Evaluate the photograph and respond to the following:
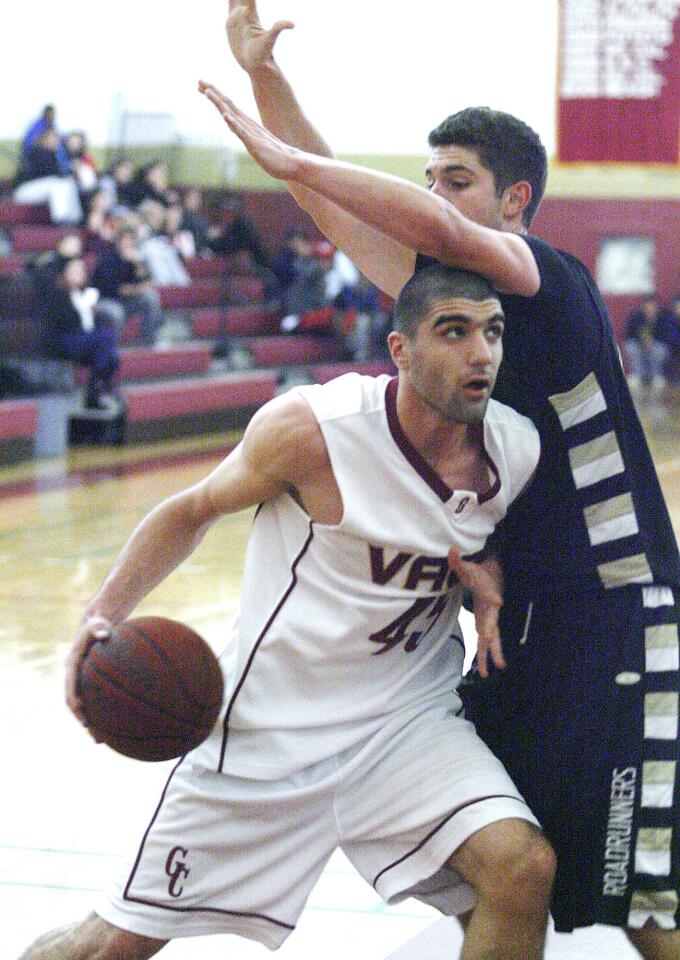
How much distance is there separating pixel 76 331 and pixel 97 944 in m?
10.0

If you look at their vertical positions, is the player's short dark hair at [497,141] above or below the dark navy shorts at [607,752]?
above

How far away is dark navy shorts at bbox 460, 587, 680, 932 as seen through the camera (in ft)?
9.41

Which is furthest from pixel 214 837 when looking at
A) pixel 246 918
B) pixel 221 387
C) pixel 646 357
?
pixel 646 357

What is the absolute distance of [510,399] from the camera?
2955 mm

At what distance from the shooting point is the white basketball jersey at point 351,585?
283 centimetres

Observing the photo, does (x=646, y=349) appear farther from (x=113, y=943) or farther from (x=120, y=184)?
(x=113, y=943)

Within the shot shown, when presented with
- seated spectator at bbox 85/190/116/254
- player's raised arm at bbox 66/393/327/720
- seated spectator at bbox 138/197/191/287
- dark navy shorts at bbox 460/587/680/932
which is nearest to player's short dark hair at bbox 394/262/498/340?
player's raised arm at bbox 66/393/327/720

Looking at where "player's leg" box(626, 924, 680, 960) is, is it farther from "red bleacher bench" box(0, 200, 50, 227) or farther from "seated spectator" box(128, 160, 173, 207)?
"seated spectator" box(128, 160, 173, 207)

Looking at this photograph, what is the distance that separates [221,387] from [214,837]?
11.2m

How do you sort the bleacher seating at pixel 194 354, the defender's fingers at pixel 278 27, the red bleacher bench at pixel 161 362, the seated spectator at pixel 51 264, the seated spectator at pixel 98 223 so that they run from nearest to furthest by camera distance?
the defender's fingers at pixel 278 27 < the seated spectator at pixel 51 264 < the bleacher seating at pixel 194 354 < the red bleacher bench at pixel 161 362 < the seated spectator at pixel 98 223

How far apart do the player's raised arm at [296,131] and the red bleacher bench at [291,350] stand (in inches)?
488

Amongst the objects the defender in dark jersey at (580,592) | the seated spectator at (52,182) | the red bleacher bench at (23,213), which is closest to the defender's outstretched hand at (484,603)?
the defender in dark jersey at (580,592)

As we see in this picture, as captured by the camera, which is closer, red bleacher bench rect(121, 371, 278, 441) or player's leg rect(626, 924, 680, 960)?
player's leg rect(626, 924, 680, 960)

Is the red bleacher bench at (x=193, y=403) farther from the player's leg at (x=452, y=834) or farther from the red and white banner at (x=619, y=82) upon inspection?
the player's leg at (x=452, y=834)
